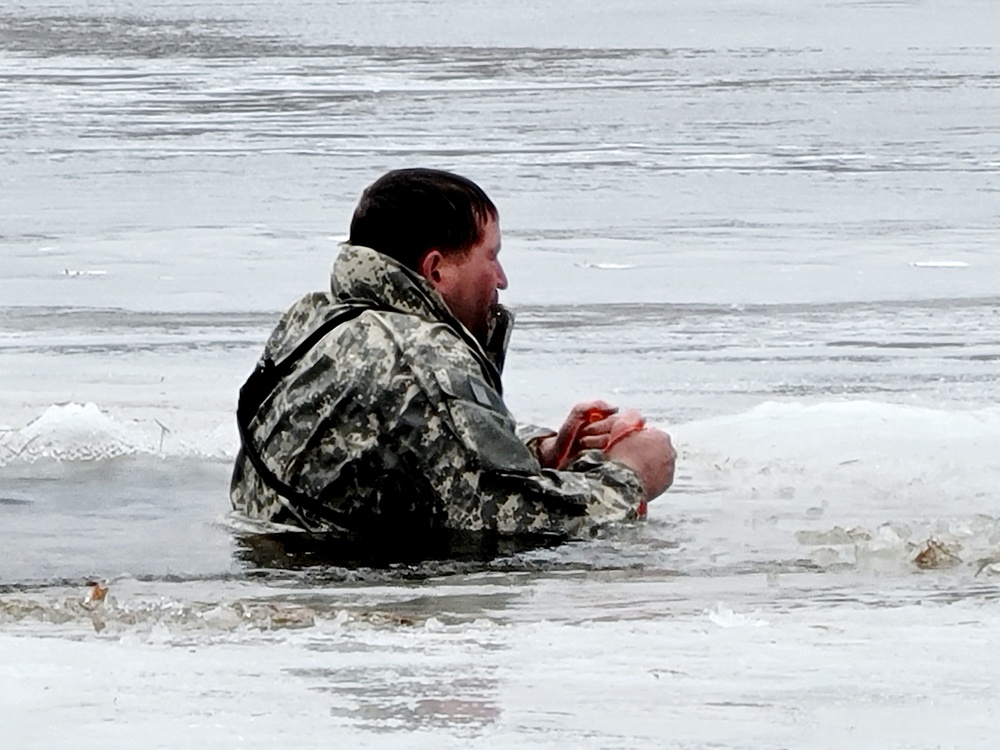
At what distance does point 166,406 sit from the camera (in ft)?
21.9

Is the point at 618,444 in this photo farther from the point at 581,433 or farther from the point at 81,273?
the point at 81,273

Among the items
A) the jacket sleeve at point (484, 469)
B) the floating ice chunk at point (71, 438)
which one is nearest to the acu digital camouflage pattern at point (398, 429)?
the jacket sleeve at point (484, 469)

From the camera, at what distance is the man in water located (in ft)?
14.7

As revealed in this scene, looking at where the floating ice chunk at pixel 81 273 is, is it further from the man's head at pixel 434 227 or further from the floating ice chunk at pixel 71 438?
the man's head at pixel 434 227

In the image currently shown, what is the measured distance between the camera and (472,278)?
460cm

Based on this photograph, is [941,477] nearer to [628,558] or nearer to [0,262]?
[628,558]

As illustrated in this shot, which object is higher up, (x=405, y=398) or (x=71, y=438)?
(x=405, y=398)

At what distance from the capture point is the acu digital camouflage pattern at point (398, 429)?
4461 mm

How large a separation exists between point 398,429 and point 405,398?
7 cm

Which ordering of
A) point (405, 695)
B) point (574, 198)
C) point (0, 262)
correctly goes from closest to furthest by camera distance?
point (405, 695)
point (0, 262)
point (574, 198)

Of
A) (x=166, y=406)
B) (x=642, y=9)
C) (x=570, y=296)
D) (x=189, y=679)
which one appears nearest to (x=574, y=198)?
(x=570, y=296)

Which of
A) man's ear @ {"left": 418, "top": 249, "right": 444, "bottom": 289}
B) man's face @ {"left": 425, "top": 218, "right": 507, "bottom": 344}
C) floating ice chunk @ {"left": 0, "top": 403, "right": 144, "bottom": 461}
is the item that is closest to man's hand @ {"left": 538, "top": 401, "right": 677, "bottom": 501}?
man's face @ {"left": 425, "top": 218, "right": 507, "bottom": 344}

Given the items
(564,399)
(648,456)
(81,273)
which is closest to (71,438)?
(564,399)

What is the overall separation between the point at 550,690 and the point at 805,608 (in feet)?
3.40
